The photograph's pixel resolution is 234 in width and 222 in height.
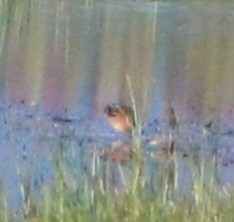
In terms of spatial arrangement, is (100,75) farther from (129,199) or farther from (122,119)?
(129,199)

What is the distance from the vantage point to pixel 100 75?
10914mm

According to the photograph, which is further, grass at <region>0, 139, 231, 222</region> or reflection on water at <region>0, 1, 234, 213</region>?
reflection on water at <region>0, 1, 234, 213</region>

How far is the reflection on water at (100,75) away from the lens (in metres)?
6.80

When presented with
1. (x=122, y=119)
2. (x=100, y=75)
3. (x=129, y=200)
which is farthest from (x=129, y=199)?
(x=100, y=75)

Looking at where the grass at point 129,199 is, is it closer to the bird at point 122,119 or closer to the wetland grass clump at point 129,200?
the wetland grass clump at point 129,200

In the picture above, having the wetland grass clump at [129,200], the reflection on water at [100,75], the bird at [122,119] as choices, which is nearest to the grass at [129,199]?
the wetland grass clump at [129,200]

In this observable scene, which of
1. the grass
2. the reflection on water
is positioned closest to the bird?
the reflection on water

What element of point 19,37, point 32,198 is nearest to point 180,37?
point 19,37

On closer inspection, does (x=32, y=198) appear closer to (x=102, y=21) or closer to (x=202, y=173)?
(x=202, y=173)

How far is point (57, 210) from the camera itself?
494 cm

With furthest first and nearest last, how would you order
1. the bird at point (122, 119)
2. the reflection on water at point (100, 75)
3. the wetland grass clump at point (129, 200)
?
the bird at point (122, 119)
the reflection on water at point (100, 75)
the wetland grass clump at point (129, 200)

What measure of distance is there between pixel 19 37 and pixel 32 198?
6495 mm

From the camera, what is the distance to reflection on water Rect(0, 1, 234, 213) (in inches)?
268

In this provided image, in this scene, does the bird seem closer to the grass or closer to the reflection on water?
the reflection on water
